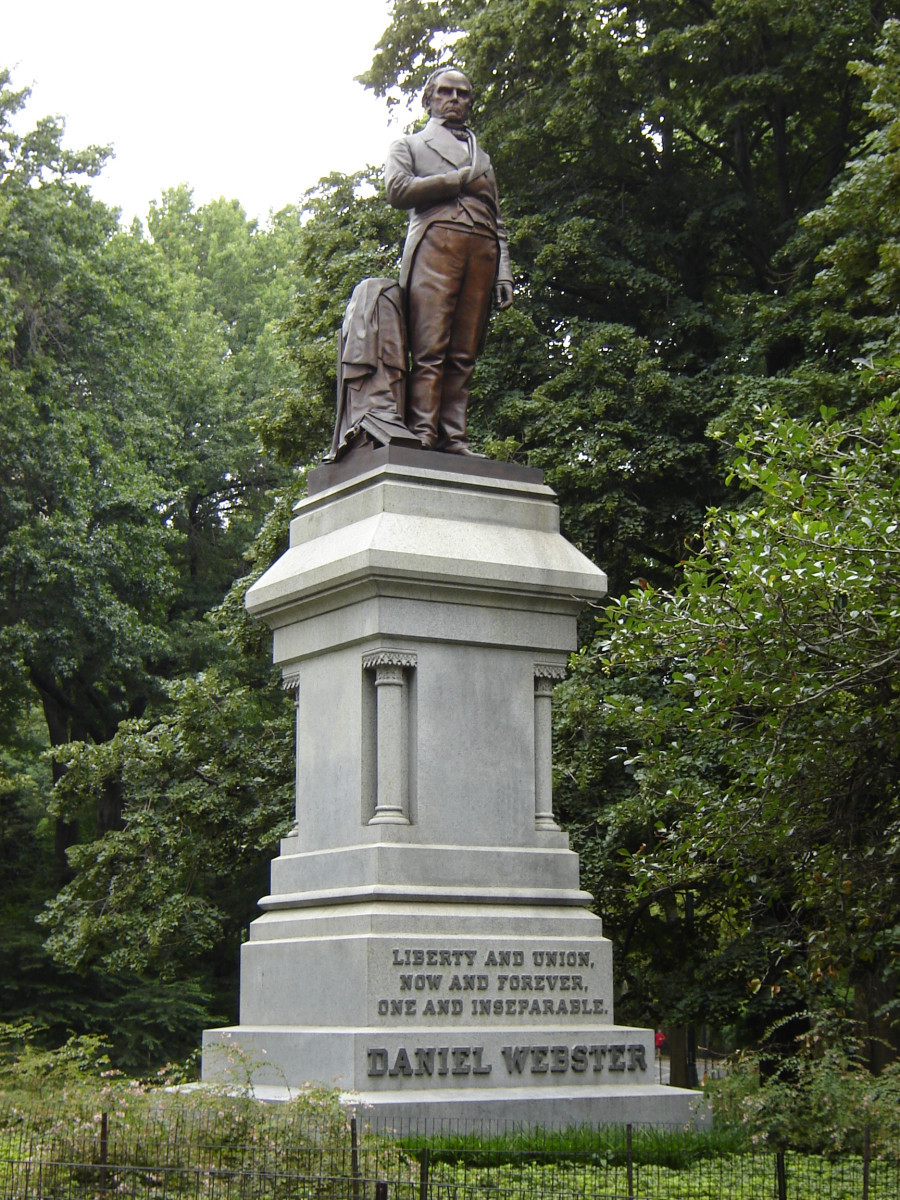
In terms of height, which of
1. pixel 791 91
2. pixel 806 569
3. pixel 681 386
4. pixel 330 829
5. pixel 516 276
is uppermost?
pixel 791 91

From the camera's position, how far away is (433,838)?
1144cm

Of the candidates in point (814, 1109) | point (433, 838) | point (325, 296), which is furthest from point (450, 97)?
point (325, 296)

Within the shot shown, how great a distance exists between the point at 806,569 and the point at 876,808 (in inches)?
126

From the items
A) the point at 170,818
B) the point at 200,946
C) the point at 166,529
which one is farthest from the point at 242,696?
the point at 166,529

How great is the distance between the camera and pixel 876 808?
46.5 feet

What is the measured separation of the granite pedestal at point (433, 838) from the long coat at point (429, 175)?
1.88 meters

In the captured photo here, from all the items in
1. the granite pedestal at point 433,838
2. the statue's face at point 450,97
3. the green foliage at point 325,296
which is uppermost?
the green foliage at point 325,296

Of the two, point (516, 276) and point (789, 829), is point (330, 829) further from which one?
point (516, 276)

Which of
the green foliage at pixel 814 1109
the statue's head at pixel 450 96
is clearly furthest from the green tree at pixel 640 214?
the green foliage at pixel 814 1109

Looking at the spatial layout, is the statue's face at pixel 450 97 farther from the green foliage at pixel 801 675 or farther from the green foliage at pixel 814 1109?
the green foliage at pixel 814 1109

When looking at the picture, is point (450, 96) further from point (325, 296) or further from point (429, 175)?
point (325, 296)

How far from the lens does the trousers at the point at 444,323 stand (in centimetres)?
1280

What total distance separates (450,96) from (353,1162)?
26.6 ft

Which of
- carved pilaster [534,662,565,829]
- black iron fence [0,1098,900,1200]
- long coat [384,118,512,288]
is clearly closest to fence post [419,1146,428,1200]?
black iron fence [0,1098,900,1200]
